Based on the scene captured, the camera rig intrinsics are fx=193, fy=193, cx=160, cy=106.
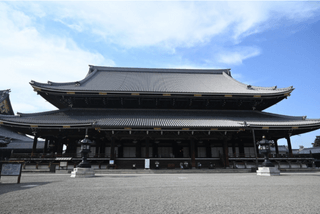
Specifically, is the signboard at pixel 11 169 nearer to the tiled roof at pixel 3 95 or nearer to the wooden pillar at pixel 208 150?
the wooden pillar at pixel 208 150

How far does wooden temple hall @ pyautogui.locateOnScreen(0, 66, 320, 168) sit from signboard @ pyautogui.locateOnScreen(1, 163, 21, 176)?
9.36 meters

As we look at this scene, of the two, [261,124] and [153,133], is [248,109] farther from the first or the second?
[153,133]

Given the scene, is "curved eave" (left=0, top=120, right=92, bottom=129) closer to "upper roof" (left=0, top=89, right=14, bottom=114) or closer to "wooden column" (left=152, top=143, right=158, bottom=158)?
"wooden column" (left=152, top=143, right=158, bottom=158)

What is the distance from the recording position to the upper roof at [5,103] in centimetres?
3050

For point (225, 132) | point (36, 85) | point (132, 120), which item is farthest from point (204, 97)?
point (36, 85)

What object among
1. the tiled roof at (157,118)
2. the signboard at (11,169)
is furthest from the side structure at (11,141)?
the signboard at (11,169)

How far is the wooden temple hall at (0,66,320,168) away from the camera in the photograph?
19.1 metres

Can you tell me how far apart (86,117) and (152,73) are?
1499 centimetres

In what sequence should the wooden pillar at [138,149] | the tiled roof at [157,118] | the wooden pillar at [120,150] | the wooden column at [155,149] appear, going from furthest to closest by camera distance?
the wooden column at [155,149], the wooden pillar at [120,150], the wooden pillar at [138,149], the tiled roof at [157,118]

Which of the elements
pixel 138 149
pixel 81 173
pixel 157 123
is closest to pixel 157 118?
pixel 157 123

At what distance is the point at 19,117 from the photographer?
20047 millimetres

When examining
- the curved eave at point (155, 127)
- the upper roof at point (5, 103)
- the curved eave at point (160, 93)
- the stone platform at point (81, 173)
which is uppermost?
the upper roof at point (5, 103)

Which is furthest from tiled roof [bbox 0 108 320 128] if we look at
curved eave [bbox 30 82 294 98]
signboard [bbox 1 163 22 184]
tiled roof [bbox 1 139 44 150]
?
tiled roof [bbox 1 139 44 150]

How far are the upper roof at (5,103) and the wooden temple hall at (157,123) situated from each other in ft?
42.9
